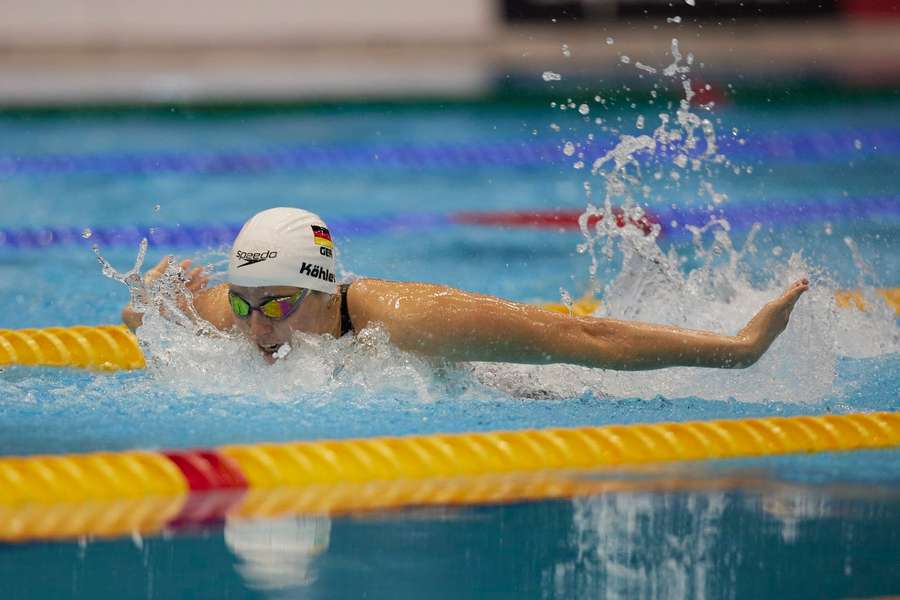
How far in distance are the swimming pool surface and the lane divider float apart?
3.5 inches

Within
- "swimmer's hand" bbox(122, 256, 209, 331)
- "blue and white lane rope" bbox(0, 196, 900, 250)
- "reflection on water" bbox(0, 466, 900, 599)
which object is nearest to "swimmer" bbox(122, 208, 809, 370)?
"swimmer's hand" bbox(122, 256, 209, 331)

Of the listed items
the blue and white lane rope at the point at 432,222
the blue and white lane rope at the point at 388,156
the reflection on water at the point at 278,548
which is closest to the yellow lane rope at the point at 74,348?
the reflection on water at the point at 278,548

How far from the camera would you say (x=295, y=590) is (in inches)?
104

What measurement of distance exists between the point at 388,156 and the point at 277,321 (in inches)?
218

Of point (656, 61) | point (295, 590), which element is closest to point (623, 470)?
point (295, 590)

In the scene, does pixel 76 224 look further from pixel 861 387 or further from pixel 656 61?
pixel 656 61

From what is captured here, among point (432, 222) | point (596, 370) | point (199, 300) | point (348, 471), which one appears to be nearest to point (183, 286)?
point (199, 300)

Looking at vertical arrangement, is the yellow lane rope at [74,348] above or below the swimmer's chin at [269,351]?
above

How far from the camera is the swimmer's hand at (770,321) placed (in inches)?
150

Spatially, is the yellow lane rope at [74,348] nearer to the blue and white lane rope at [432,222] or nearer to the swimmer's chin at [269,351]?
the swimmer's chin at [269,351]

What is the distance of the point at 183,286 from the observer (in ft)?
13.5

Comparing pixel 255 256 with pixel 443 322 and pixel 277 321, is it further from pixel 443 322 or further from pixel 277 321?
pixel 443 322

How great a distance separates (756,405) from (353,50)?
11.7m

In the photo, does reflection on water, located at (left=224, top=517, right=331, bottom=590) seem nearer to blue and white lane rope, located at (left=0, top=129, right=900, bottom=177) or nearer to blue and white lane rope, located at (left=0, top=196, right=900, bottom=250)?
blue and white lane rope, located at (left=0, top=196, right=900, bottom=250)
